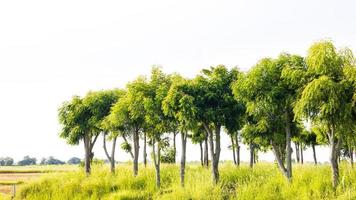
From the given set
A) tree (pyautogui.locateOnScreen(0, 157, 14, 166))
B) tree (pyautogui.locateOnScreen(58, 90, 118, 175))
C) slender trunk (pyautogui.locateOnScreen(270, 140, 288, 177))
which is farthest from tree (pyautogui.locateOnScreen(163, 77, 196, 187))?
tree (pyautogui.locateOnScreen(0, 157, 14, 166))

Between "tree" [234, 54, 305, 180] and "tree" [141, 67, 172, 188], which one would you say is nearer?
"tree" [234, 54, 305, 180]

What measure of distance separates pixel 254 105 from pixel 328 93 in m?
4.33

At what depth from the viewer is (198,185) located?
2439 centimetres

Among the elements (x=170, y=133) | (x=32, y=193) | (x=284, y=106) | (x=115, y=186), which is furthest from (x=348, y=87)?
(x=32, y=193)

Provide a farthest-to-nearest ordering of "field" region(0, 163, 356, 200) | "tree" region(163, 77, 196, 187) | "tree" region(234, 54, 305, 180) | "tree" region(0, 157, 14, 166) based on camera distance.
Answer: "tree" region(0, 157, 14, 166)
"tree" region(163, 77, 196, 187)
"tree" region(234, 54, 305, 180)
"field" region(0, 163, 356, 200)

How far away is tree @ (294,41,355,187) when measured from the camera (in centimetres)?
1962

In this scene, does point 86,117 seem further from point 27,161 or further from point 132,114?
point 27,161

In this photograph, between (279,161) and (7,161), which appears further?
(7,161)

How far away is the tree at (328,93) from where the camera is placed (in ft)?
64.4

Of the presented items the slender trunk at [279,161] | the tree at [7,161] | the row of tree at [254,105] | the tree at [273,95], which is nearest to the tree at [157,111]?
the row of tree at [254,105]

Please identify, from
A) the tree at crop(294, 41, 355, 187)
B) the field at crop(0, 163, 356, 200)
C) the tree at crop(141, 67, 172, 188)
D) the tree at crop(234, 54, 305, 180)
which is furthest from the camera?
the tree at crop(141, 67, 172, 188)

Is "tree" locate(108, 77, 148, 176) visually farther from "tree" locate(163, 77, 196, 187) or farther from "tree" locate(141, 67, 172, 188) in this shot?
"tree" locate(163, 77, 196, 187)

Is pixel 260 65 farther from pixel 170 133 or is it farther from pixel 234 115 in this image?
pixel 170 133

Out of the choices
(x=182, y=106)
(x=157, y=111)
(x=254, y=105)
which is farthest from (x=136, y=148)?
(x=254, y=105)
